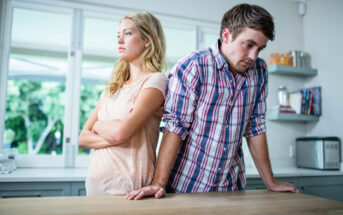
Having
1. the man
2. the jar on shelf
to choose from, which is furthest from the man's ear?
the jar on shelf

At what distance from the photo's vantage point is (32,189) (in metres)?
1.87

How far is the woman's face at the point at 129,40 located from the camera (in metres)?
1.22

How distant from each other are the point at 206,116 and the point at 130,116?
310mm

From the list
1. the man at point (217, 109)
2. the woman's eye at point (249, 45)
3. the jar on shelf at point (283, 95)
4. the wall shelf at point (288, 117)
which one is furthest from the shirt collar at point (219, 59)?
the jar on shelf at point (283, 95)

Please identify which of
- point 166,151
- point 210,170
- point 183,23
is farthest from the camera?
point 183,23

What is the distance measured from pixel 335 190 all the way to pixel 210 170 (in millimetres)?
2076

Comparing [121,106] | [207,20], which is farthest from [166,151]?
[207,20]

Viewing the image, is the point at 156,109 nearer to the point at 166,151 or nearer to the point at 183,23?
the point at 166,151

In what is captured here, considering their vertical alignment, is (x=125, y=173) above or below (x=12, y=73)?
below

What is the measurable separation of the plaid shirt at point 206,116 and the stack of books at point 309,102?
213 cm

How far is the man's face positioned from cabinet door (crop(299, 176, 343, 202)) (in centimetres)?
183

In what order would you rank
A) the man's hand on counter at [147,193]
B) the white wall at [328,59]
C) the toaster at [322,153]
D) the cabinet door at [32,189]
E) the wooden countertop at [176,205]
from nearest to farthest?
the wooden countertop at [176,205]
the man's hand on counter at [147,193]
the cabinet door at [32,189]
the toaster at [322,153]
the white wall at [328,59]

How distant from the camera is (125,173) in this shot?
1.07m

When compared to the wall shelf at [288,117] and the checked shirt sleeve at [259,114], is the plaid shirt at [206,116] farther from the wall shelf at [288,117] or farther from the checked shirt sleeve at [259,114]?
the wall shelf at [288,117]
